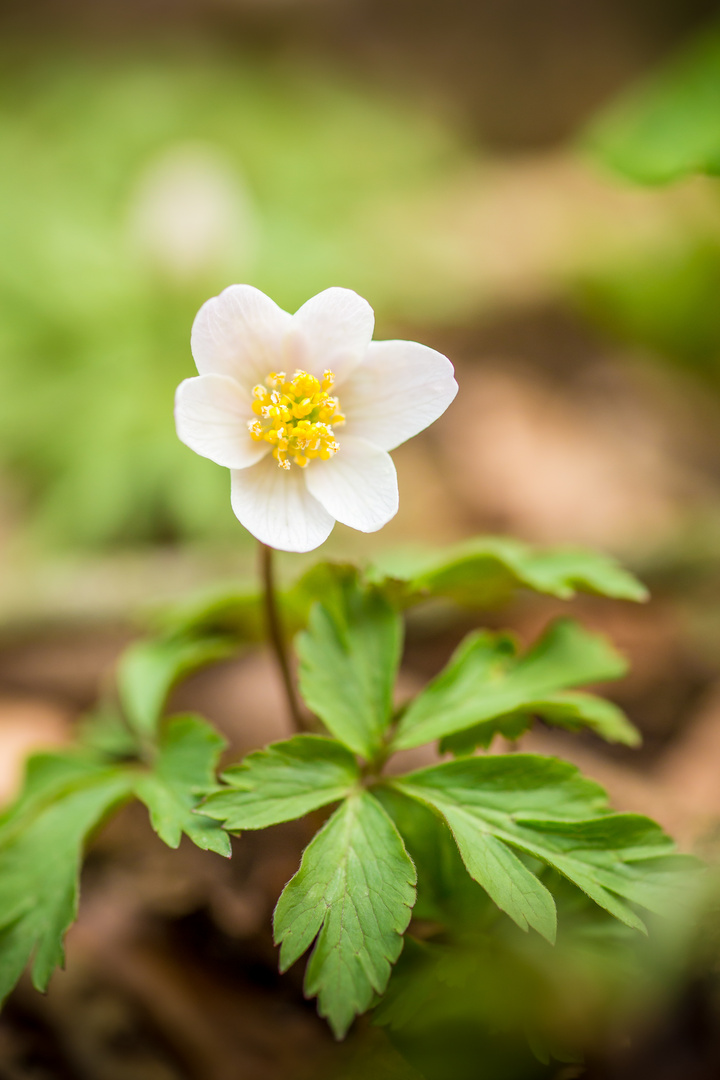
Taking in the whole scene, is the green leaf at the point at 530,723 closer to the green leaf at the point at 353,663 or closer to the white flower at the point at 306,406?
the green leaf at the point at 353,663

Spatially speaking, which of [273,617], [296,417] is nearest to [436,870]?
[273,617]

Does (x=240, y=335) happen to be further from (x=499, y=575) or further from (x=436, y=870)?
(x=436, y=870)

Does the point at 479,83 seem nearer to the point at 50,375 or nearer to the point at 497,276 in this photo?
the point at 497,276

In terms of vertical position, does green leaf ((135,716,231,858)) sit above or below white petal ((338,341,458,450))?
below

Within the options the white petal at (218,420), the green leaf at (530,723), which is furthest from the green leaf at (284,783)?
the white petal at (218,420)

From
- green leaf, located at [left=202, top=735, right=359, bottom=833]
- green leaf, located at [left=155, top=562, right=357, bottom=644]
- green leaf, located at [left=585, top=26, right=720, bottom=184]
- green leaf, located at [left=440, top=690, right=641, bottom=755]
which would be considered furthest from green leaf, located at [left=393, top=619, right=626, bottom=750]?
green leaf, located at [left=585, top=26, right=720, bottom=184]

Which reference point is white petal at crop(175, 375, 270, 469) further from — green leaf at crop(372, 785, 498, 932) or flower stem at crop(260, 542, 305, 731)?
green leaf at crop(372, 785, 498, 932)
